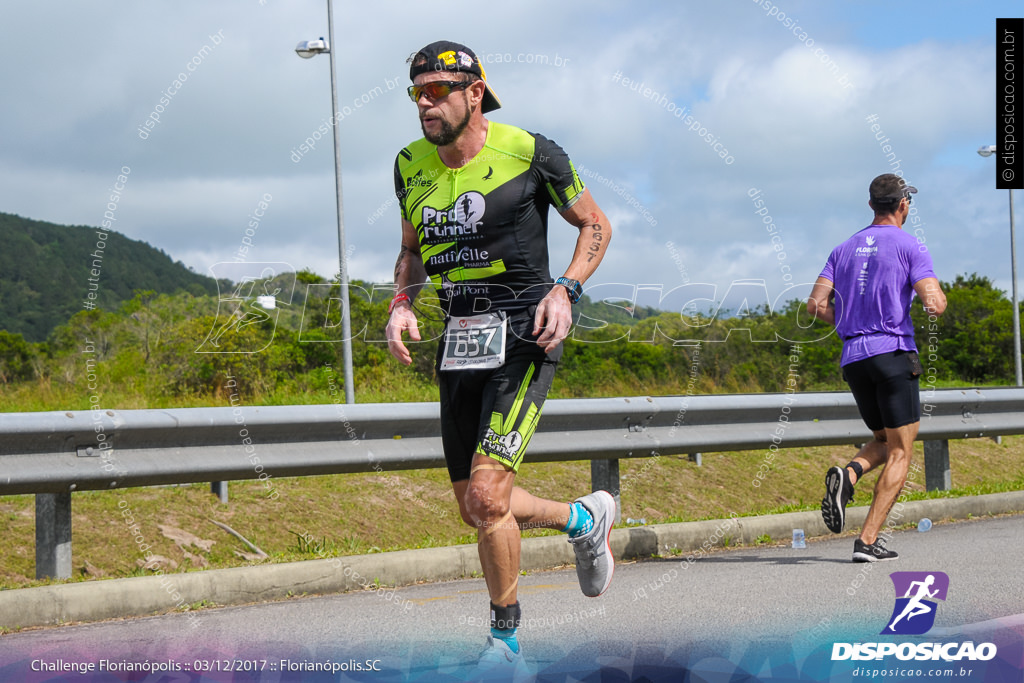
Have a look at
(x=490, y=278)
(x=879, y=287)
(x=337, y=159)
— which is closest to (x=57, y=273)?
(x=337, y=159)

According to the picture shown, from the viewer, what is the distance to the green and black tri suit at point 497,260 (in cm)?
375

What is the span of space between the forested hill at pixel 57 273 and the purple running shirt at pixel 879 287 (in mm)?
60731

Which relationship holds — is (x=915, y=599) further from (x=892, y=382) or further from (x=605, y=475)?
(x=605, y=475)

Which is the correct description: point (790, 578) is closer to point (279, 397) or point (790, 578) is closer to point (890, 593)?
point (890, 593)

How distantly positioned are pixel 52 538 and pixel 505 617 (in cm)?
261

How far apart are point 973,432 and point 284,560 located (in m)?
6.03

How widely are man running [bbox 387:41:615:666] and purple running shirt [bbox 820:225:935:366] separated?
287 cm

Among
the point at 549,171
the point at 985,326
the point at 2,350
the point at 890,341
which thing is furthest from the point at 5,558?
the point at 2,350

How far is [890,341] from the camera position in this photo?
6129 mm

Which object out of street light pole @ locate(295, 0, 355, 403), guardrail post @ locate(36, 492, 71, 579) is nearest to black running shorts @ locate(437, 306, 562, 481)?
guardrail post @ locate(36, 492, 71, 579)

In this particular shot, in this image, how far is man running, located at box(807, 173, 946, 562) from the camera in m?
6.12

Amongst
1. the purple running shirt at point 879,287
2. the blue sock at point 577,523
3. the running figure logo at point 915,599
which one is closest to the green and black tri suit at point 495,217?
the blue sock at point 577,523

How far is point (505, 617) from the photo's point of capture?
11.8 ft

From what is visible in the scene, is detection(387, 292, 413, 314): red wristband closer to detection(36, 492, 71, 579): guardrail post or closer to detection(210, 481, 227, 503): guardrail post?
detection(36, 492, 71, 579): guardrail post
